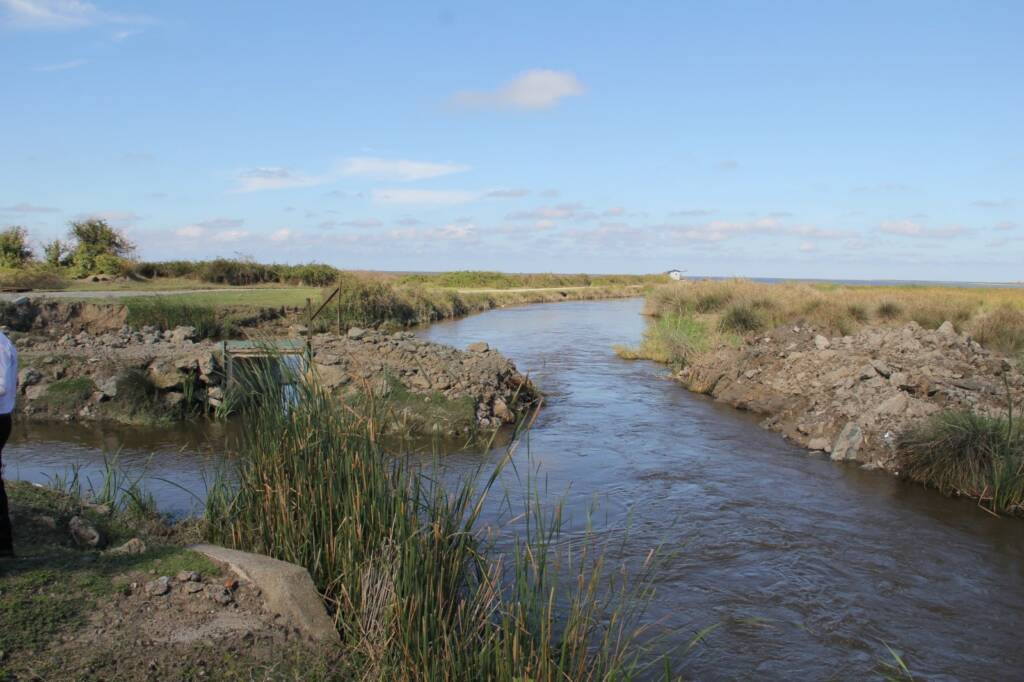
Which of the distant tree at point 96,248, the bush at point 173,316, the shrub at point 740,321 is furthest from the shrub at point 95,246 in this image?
the shrub at point 740,321

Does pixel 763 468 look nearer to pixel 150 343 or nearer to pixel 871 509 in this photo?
pixel 871 509

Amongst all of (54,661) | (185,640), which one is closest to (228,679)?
(185,640)

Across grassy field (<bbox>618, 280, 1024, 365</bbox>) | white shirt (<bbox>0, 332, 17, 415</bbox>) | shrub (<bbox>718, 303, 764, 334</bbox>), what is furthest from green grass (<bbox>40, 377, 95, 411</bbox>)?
shrub (<bbox>718, 303, 764, 334</bbox>)

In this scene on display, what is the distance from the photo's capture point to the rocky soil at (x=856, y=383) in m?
12.2

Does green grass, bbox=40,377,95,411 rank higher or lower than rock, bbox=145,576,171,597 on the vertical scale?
lower

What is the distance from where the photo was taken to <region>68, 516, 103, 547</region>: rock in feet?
18.5

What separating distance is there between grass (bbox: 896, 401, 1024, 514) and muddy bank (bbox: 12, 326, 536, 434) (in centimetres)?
640

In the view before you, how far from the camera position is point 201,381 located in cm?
1493

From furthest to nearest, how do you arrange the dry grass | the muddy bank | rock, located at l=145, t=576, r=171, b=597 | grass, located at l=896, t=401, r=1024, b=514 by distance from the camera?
the dry grass → the muddy bank → grass, located at l=896, t=401, r=1024, b=514 → rock, located at l=145, t=576, r=171, b=597

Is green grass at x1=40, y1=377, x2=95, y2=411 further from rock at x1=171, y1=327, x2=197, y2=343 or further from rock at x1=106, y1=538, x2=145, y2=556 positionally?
rock at x1=106, y1=538, x2=145, y2=556

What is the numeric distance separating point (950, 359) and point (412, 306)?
25.3 meters

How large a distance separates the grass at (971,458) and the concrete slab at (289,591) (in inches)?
324

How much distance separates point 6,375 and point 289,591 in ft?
7.46

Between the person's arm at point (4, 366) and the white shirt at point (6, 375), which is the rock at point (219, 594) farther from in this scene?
the person's arm at point (4, 366)
